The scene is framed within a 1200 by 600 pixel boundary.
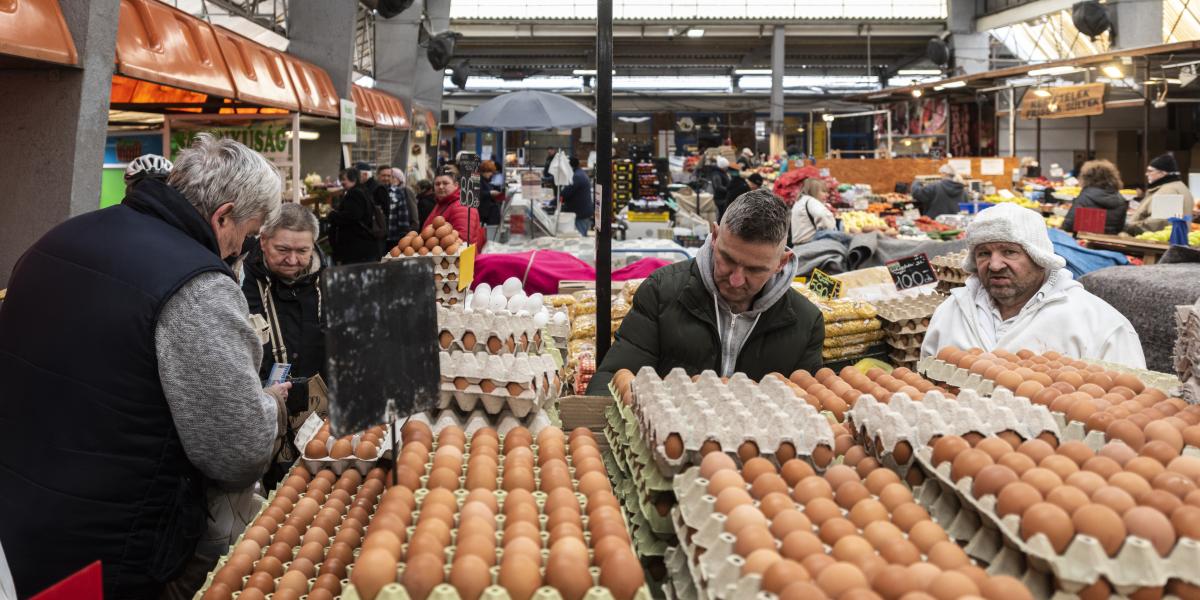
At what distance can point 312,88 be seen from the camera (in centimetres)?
1340

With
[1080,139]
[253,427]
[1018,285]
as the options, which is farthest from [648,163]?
[1080,139]

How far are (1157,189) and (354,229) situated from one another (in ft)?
31.0

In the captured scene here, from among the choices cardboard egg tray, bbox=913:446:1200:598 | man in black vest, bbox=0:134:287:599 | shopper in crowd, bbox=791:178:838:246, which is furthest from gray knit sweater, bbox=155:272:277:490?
shopper in crowd, bbox=791:178:838:246

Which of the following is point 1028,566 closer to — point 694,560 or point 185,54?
point 694,560

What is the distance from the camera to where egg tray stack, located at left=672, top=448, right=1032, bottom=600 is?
1397 mm

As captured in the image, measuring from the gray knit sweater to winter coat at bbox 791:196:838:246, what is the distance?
23.9ft

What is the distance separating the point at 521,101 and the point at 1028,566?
11905mm

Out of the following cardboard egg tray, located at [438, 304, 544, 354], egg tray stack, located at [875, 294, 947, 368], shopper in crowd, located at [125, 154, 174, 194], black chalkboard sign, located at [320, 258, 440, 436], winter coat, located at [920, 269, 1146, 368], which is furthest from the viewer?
egg tray stack, located at [875, 294, 947, 368]

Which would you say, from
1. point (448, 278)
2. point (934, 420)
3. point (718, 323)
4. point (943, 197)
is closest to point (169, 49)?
point (448, 278)

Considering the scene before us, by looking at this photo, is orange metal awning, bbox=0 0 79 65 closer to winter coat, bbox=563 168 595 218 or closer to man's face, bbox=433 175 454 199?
man's face, bbox=433 175 454 199

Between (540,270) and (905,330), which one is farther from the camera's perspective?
(540,270)

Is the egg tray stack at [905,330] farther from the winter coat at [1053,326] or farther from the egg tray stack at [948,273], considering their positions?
the winter coat at [1053,326]

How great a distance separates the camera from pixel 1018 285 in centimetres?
375

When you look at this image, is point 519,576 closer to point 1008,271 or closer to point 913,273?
point 1008,271
